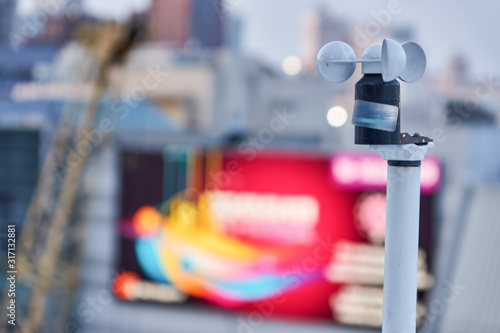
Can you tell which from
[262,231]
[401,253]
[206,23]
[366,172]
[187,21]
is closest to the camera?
[401,253]

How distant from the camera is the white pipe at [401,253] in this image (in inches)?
128

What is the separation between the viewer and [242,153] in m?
13.7

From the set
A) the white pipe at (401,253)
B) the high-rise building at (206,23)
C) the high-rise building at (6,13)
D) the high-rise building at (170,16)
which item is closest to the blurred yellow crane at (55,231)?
the white pipe at (401,253)

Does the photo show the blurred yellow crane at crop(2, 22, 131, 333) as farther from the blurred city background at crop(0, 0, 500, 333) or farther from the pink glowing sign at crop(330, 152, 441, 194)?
the pink glowing sign at crop(330, 152, 441, 194)

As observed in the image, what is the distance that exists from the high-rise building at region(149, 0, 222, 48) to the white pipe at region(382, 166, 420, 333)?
74.6 m

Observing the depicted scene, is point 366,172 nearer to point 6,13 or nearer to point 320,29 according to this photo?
point 6,13

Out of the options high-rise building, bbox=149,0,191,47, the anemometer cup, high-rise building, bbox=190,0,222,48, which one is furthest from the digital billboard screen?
high-rise building, bbox=190,0,222,48

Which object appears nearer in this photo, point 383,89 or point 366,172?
point 383,89

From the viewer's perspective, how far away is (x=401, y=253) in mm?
3266

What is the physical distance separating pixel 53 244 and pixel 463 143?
1031 centimetres

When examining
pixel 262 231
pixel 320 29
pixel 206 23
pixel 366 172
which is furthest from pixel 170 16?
pixel 366 172

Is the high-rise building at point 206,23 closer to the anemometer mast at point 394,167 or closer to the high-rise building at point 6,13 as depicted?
the high-rise building at point 6,13

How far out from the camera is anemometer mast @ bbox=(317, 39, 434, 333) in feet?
10.7

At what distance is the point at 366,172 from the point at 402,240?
945 centimetres
